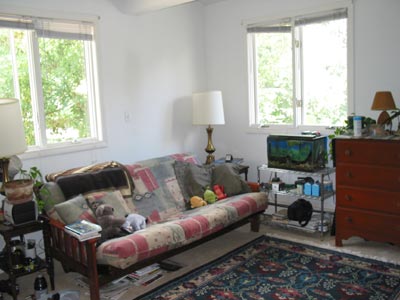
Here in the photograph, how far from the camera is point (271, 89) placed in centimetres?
493

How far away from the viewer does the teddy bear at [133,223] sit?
325 cm

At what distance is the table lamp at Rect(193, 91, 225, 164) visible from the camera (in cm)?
482

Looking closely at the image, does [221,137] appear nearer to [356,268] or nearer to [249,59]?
[249,59]

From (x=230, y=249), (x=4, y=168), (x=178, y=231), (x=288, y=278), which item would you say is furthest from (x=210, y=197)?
(x=4, y=168)

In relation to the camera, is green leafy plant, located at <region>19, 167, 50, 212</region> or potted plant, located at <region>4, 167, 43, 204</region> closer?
potted plant, located at <region>4, 167, 43, 204</region>

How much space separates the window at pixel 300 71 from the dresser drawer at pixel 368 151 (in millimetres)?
839

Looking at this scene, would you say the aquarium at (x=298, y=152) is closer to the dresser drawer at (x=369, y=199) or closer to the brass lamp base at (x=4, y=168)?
the dresser drawer at (x=369, y=199)

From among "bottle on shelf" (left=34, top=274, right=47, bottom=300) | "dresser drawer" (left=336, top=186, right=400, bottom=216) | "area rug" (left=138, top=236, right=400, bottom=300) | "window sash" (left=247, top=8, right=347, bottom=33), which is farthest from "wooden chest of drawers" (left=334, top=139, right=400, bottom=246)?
"bottle on shelf" (left=34, top=274, right=47, bottom=300)

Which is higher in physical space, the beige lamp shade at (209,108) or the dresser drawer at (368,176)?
the beige lamp shade at (209,108)

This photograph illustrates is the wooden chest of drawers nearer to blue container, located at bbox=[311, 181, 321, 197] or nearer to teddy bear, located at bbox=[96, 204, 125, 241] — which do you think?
blue container, located at bbox=[311, 181, 321, 197]

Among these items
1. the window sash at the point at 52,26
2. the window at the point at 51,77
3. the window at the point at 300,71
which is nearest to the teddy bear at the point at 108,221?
the window at the point at 51,77

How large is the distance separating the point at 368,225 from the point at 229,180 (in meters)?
1.40

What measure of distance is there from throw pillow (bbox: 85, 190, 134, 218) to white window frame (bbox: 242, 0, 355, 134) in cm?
210

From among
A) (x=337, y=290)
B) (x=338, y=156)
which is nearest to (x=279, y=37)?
(x=338, y=156)
